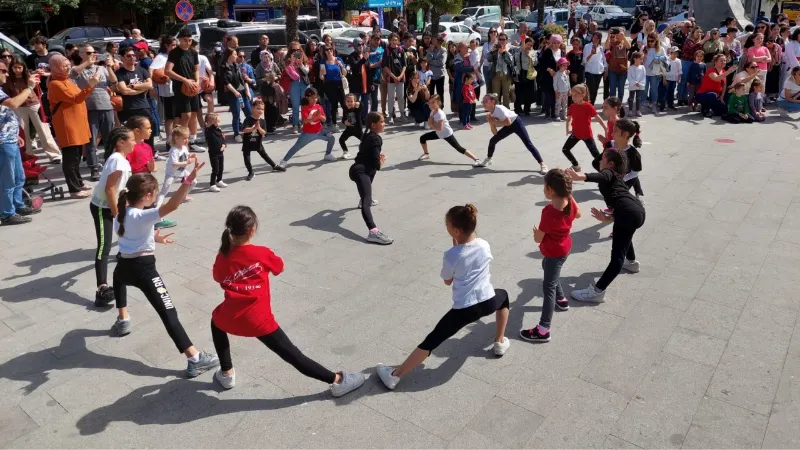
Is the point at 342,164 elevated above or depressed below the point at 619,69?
below

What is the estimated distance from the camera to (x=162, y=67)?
1072 centimetres

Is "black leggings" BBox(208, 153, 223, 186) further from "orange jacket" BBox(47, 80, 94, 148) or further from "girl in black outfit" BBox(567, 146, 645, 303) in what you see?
"girl in black outfit" BBox(567, 146, 645, 303)

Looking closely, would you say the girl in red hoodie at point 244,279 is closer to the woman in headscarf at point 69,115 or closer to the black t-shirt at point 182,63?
the woman in headscarf at point 69,115

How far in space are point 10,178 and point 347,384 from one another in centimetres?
579

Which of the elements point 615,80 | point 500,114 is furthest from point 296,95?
point 615,80

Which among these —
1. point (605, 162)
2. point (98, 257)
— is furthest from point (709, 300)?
point (98, 257)

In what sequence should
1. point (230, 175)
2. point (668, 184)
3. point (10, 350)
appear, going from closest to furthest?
point (10, 350), point (668, 184), point (230, 175)

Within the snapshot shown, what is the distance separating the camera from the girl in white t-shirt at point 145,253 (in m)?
4.40

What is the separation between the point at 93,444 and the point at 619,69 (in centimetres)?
1267

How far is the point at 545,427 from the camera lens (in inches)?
157

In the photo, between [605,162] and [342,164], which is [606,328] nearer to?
[605,162]

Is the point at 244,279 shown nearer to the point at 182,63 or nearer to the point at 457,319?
the point at 457,319

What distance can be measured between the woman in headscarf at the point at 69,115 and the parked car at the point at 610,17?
35.9m

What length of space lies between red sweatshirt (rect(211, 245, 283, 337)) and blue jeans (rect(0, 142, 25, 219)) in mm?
5228
